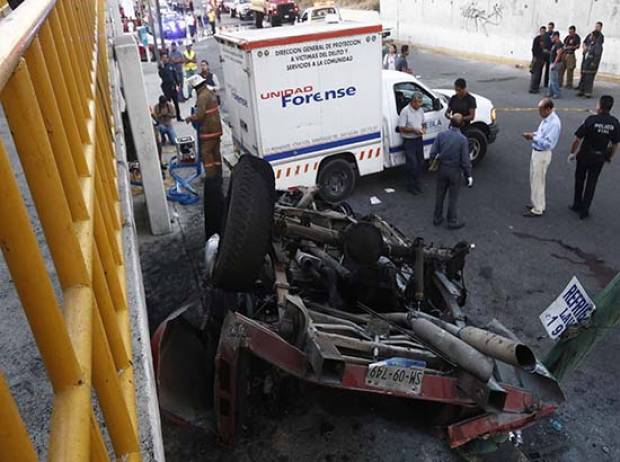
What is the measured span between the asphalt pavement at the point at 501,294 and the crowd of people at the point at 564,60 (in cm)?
264

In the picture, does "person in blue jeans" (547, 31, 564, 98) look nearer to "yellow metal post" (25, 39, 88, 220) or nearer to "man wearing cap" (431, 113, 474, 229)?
"man wearing cap" (431, 113, 474, 229)

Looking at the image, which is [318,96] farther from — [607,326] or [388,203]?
[607,326]

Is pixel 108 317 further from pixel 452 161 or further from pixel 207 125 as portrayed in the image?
pixel 207 125

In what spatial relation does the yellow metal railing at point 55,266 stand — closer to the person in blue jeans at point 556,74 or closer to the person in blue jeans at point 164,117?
the person in blue jeans at point 164,117

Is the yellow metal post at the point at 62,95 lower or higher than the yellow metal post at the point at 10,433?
higher

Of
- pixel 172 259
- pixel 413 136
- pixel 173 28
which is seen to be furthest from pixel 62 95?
pixel 173 28

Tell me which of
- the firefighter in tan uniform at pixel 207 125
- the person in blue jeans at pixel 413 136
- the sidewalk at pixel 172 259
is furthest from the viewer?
the firefighter in tan uniform at pixel 207 125

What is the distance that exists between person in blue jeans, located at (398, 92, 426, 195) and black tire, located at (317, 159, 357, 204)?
3.40 feet

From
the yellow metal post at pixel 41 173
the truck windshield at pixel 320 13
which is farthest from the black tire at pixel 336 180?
the truck windshield at pixel 320 13

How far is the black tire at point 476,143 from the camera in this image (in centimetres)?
1034

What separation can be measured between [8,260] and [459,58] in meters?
24.3

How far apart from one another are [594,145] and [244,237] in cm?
590

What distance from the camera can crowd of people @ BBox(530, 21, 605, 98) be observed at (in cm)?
1458

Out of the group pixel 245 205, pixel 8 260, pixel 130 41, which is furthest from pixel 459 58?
pixel 8 260
